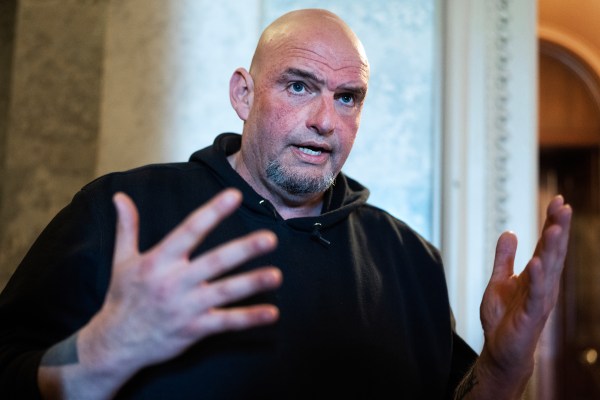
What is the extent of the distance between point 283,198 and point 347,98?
0.82 feet

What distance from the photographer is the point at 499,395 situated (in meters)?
1.11

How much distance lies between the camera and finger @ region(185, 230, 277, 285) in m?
0.72

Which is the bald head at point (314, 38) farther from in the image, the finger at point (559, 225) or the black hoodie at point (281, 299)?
the finger at point (559, 225)

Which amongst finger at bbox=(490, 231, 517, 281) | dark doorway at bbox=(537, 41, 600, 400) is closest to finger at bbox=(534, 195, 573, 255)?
finger at bbox=(490, 231, 517, 281)

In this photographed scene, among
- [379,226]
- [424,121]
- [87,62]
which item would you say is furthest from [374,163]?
[87,62]

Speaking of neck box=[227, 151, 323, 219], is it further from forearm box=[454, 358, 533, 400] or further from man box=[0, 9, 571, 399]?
forearm box=[454, 358, 533, 400]

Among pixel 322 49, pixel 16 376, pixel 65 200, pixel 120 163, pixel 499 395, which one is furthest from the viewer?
pixel 65 200

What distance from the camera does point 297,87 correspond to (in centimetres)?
127

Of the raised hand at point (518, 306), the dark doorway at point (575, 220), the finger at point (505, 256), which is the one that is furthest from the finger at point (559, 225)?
the dark doorway at point (575, 220)

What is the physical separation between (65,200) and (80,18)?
0.54 meters

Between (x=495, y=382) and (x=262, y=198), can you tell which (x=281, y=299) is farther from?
(x=495, y=382)

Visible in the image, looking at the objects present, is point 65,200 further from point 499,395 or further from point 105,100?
point 499,395

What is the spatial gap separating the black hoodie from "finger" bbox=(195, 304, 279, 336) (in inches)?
11.8

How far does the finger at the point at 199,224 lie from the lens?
2.40ft
